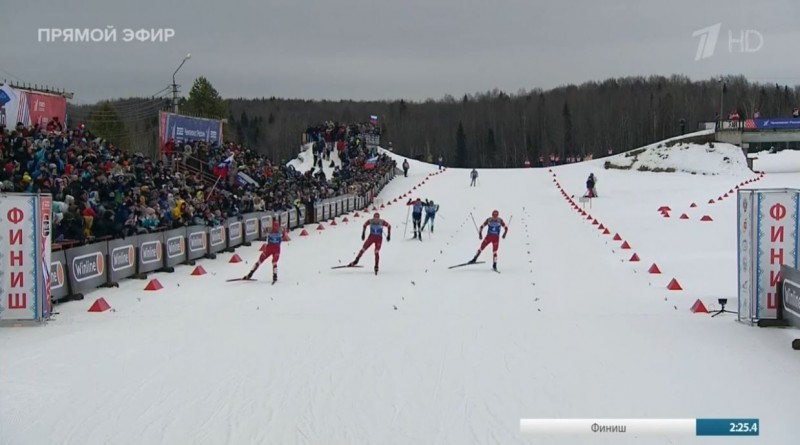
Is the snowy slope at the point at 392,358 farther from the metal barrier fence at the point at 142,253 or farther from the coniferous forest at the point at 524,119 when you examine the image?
the coniferous forest at the point at 524,119

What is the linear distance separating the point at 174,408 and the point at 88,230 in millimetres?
10612

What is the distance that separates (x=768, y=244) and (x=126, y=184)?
17.5 meters

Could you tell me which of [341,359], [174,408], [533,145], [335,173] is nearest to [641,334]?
[341,359]

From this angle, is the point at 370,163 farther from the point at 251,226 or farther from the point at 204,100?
the point at 204,100

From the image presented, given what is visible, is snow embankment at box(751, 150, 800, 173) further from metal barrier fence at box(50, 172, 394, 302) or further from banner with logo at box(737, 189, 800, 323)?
banner with logo at box(737, 189, 800, 323)

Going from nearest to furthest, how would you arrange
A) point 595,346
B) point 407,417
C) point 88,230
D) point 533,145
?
point 407,417
point 595,346
point 88,230
point 533,145

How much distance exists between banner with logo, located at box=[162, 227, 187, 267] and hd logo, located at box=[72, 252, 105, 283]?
3438 mm

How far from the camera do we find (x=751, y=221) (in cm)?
1330

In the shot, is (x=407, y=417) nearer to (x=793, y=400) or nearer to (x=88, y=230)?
(x=793, y=400)

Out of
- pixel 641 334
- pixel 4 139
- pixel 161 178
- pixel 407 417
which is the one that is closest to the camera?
pixel 407 417

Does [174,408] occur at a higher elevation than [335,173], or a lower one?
lower

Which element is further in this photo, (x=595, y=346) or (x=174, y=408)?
(x=595, y=346)

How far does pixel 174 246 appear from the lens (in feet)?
71.1

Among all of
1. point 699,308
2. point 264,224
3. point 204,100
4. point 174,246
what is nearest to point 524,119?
point 204,100
